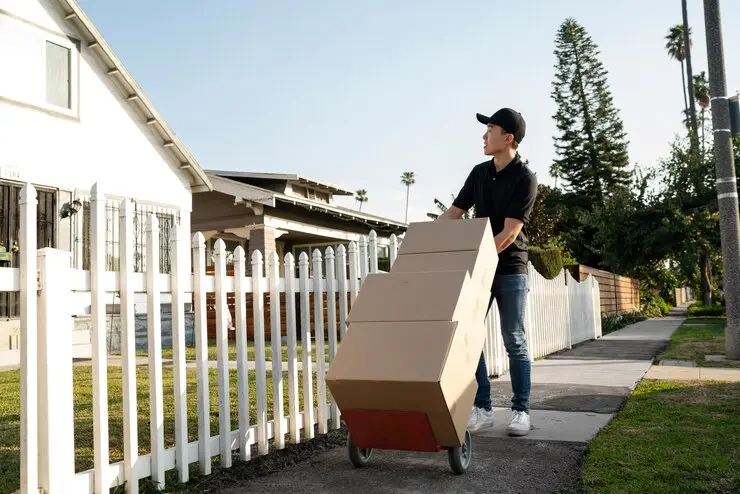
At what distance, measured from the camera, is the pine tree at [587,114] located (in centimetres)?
3706

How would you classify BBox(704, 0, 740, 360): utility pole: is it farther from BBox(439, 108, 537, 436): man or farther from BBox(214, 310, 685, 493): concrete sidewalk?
BBox(439, 108, 537, 436): man

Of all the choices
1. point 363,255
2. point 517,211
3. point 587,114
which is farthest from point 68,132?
point 587,114

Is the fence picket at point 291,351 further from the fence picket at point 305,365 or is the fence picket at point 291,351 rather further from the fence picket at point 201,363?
the fence picket at point 201,363

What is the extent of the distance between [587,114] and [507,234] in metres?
36.5

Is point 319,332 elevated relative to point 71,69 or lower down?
lower down

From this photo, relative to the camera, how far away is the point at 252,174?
16.6m

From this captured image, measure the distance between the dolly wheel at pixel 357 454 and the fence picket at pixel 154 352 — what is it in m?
0.87

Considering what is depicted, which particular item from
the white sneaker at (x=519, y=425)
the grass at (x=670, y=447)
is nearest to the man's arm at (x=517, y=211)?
the white sneaker at (x=519, y=425)

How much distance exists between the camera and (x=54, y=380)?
7.75 ft

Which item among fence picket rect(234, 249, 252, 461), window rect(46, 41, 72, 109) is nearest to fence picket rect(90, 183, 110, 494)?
fence picket rect(234, 249, 252, 461)

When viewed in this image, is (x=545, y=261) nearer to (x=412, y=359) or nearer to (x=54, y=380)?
(x=412, y=359)

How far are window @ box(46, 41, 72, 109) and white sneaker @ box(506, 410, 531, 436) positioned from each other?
9511mm

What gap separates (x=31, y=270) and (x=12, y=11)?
9.50m

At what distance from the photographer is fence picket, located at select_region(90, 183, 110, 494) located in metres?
2.57
